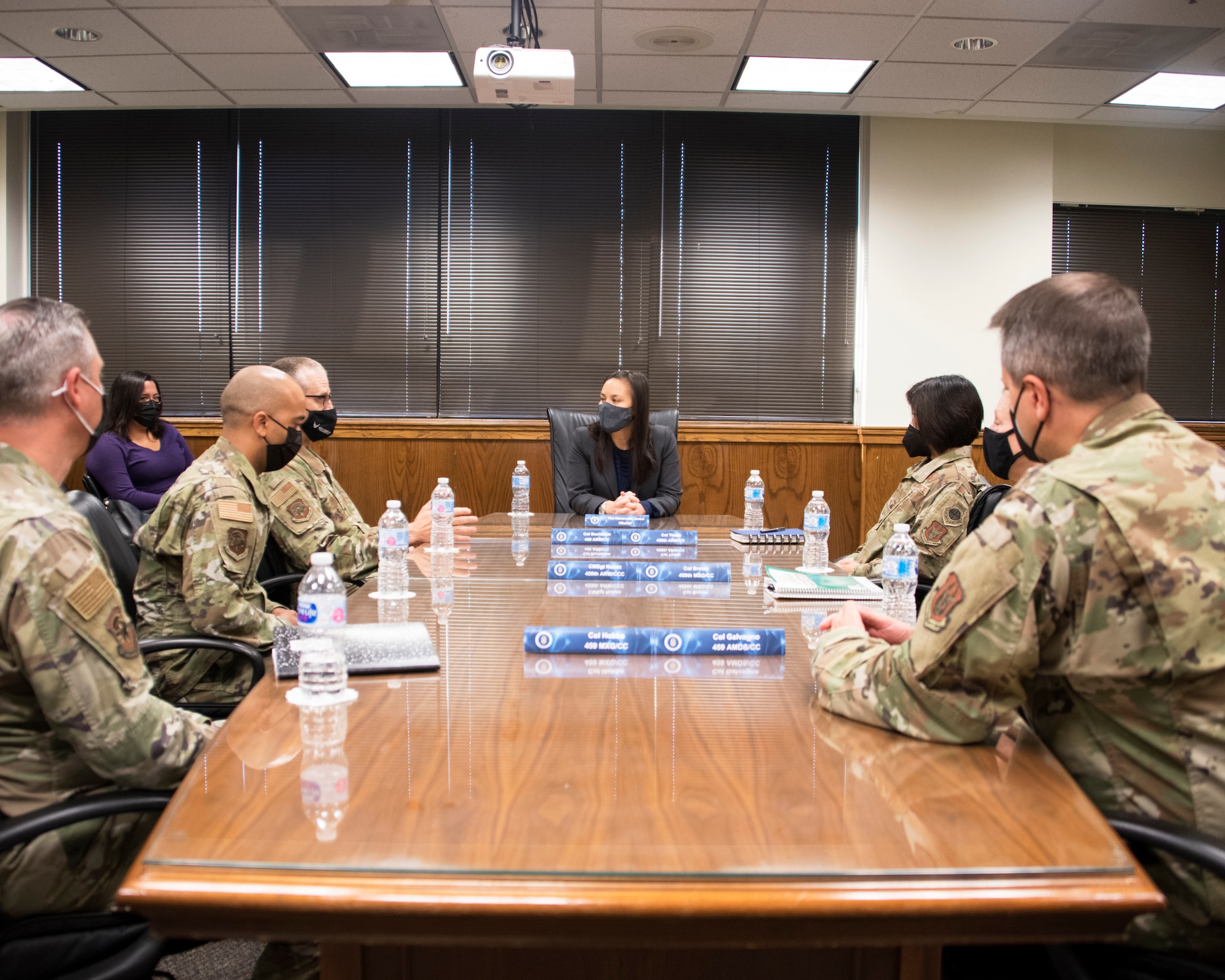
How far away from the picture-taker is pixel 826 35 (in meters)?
4.25

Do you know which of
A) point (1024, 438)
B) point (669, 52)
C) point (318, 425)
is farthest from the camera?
point (669, 52)

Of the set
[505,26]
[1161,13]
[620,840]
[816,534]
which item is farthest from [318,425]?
[1161,13]

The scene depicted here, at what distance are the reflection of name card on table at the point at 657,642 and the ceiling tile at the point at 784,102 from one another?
4129 mm

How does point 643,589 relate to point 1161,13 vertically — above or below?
below

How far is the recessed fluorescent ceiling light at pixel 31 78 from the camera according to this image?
4.71 meters

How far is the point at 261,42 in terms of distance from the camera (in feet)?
14.5

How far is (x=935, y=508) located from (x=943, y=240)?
10.2 feet

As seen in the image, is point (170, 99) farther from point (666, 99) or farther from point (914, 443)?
point (914, 443)

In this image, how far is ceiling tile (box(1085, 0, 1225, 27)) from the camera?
153 inches

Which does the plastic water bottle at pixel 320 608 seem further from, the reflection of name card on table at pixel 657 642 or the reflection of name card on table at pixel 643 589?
the reflection of name card on table at pixel 643 589

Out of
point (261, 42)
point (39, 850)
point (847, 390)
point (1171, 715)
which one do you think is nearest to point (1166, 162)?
point (847, 390)

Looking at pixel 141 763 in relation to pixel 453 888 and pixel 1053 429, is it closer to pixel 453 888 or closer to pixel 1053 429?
pixel 453 888

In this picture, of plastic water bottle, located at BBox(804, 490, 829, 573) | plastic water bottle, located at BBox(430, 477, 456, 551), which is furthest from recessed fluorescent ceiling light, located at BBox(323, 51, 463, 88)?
plastic water bottle, located at BBox(804, 490, 829, 573)

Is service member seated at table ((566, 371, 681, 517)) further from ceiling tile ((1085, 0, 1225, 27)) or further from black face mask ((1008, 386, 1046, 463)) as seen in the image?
black face mask ((1008, 386, 1046, 463))
